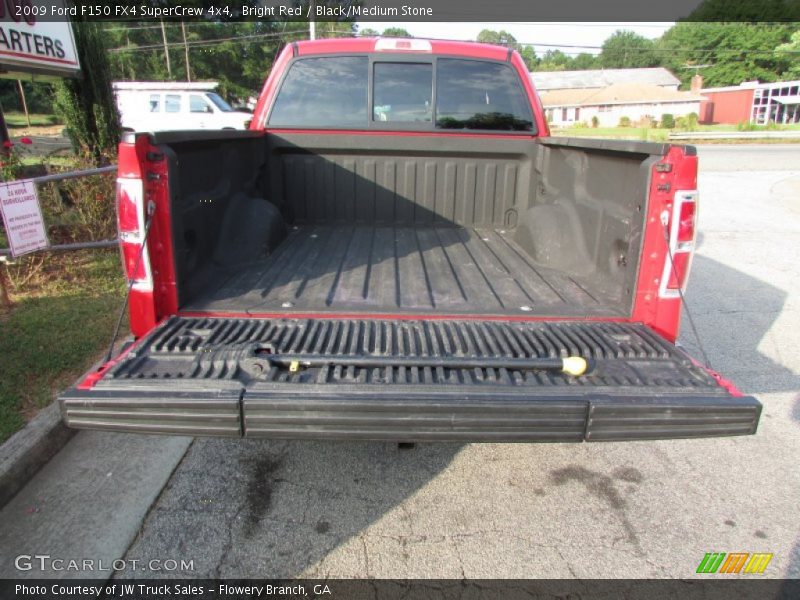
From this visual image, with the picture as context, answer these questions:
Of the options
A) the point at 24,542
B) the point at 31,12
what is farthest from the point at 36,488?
the point at 31,12

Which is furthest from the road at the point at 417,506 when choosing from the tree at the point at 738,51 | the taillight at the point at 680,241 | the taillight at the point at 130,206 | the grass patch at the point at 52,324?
the tree at the point at 738,51

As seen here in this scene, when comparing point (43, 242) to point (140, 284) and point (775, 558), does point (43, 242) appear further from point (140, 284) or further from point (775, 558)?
point (775, 558)

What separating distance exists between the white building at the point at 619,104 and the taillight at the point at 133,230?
62.8m

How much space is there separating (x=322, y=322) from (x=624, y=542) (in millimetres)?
1789

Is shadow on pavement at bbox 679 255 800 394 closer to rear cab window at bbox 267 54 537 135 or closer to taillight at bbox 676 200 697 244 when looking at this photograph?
taillight at bbox 676 200 697 244

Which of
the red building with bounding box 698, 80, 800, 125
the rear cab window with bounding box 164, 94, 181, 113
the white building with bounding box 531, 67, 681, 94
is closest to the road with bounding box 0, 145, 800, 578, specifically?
the rear cab window with bounding box 164, 94, 181, 113

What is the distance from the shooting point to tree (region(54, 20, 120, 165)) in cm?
761

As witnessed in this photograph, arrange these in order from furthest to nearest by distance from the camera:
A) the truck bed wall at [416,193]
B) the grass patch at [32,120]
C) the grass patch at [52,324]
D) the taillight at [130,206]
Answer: the grass patch at [32,120] < the grass patch at [52,324] < the truck bed wall at [416,193] < the taillight at [130,206]

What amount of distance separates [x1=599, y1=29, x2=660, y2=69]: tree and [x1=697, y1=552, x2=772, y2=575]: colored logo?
96862 mm

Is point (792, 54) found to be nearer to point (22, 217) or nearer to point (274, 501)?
point (22, 217)

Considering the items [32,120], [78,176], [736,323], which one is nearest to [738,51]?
[32,120]

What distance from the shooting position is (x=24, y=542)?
253 centimetres

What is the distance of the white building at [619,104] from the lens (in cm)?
6041

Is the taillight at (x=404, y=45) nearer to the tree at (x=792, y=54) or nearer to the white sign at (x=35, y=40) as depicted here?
the white sign at (x=35, y=40)
